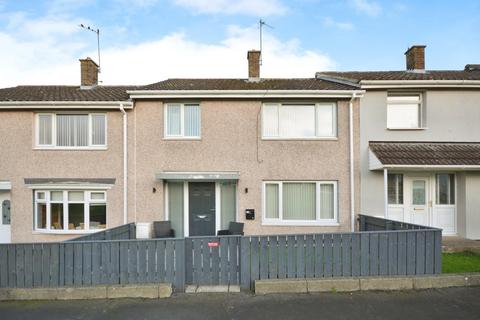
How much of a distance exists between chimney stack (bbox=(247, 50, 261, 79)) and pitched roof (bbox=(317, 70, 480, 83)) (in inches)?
112

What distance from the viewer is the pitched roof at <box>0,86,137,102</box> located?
425 inches

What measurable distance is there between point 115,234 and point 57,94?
636 centimetres

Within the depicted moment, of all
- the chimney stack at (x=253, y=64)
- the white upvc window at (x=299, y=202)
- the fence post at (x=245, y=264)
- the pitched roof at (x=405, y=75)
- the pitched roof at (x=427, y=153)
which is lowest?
the fence post at (x=245, y=264)

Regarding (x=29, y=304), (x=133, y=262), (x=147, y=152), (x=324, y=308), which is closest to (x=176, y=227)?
(x=147, y=152)

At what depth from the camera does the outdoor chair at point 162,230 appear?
10.4m

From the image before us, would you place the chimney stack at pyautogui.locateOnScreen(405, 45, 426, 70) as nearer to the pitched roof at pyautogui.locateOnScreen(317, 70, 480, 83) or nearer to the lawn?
the pitched roof at pyautogui.locateOnScreen(317, 70, 480, 83)

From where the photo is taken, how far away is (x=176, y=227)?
431 inches

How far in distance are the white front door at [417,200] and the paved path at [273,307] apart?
4.92 meters

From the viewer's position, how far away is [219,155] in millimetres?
10742

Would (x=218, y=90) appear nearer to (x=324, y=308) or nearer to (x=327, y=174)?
(x=327, y=174)

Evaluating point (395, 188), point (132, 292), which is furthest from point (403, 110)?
point (132, 292)

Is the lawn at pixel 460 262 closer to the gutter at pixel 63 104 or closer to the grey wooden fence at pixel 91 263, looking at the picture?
the grey wooden fence at pixel 91 263

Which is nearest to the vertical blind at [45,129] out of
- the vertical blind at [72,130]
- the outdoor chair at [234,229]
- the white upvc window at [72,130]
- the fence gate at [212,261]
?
the white upvc window at [72,130]

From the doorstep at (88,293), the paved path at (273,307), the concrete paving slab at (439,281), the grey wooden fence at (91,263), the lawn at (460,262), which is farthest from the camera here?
the lawn at (460,262)
